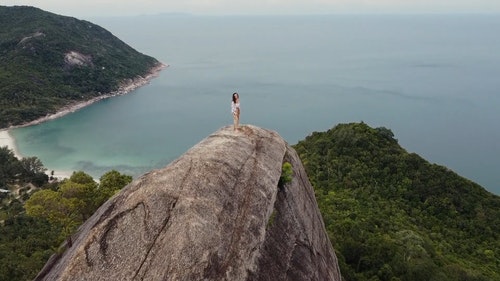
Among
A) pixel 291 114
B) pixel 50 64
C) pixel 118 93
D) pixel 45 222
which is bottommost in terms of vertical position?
pixel 118 93

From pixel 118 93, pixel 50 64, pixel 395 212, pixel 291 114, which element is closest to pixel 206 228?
pixel 395 212

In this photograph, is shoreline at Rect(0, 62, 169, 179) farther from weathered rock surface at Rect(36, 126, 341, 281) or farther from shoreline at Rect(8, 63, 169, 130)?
weathered rock surface at Rect(36, 126, 341, 281)

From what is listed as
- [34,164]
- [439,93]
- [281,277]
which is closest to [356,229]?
[281,277]

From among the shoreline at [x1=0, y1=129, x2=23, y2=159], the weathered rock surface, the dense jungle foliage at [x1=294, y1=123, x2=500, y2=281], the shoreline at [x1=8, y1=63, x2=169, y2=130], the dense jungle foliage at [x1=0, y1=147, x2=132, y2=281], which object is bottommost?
the shoreline at [x1=0, y1=129, x2=23, y2=159]

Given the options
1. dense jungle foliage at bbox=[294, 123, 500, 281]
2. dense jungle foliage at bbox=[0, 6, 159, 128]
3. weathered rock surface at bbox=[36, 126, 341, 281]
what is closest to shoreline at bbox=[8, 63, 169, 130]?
dense jungle foliage at bbox=[0, 6, 159, 128]

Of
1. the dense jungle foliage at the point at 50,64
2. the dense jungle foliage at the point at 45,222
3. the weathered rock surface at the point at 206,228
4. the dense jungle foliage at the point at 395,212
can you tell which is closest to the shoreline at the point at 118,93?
the dense jungle foliage at the point at 50,64

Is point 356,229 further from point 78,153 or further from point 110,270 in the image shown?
point 78,153

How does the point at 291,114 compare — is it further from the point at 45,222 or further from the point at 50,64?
the point at 45,222
